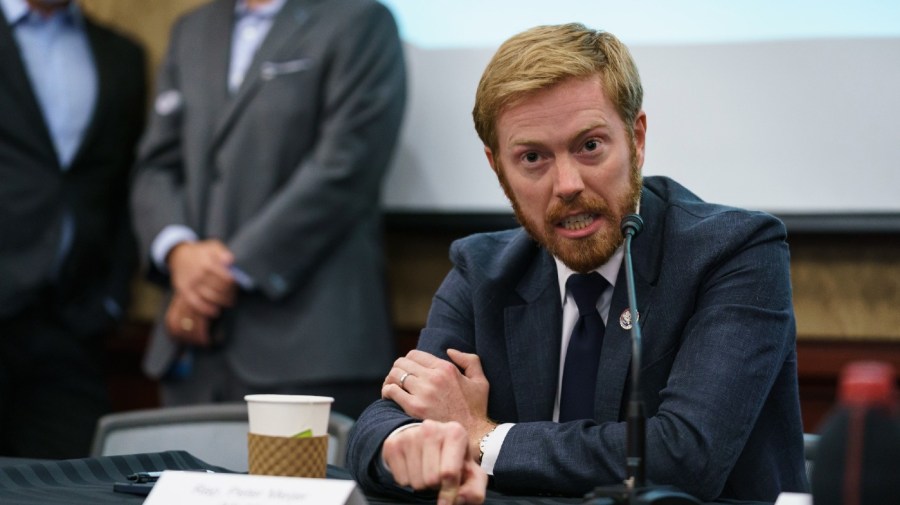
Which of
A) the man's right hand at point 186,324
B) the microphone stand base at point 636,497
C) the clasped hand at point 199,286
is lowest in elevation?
the man's right hand at point 186,324

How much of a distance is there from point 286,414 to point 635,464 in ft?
1.39

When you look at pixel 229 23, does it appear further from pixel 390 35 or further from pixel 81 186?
pixel 81 186

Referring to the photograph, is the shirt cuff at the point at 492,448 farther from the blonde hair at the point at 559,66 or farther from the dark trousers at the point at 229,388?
the dark trousers at the point at 229,388

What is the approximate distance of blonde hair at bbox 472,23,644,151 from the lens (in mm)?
1913

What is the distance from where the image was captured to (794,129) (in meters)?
3.21

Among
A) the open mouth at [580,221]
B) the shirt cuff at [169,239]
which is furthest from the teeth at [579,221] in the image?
the shirt cuff at [169,239]

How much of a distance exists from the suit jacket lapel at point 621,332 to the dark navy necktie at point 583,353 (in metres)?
0.04

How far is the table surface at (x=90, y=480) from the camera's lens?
145 centimetres

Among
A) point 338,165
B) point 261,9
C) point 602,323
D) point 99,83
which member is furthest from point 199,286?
point 602,323

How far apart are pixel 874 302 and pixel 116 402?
2.47 meters

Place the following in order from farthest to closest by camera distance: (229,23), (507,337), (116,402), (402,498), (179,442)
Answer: (116,402) < (229,23) < (179,442) < (507,337) < (402,498)

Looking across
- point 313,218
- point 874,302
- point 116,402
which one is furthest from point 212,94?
point 874,302

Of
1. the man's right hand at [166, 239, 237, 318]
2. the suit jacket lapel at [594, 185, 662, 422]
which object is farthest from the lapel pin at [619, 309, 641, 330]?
the man's right hand at [166, 239, 237, 318]

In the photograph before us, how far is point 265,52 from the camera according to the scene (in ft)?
10.8
